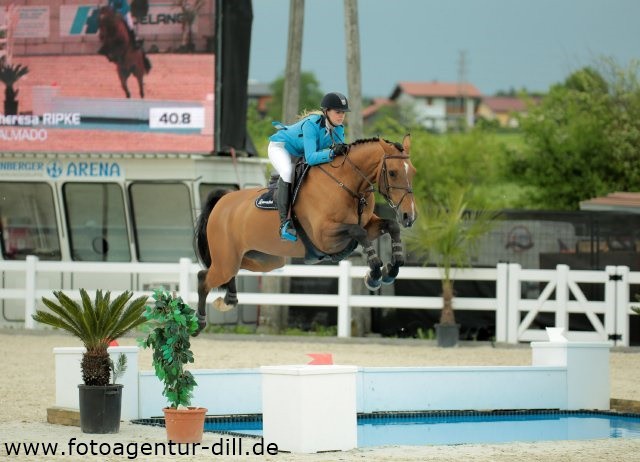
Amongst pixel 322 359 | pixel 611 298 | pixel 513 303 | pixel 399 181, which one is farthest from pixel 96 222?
pixel 399 181

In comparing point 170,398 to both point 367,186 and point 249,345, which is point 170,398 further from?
point 249,345

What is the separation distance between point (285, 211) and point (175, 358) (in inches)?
58.8

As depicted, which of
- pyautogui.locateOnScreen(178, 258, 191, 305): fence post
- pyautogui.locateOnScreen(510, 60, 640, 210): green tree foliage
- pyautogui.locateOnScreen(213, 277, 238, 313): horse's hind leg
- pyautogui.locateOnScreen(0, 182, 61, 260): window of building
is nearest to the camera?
pyautogui.locateOnScreen(213, 277, 238, 313): horse's hind leg

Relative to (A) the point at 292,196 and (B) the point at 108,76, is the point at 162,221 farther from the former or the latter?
(A) the point at 292,196

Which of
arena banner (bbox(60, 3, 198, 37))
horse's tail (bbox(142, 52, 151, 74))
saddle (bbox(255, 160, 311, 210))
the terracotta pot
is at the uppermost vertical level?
arena banner (bbox(60, 3, 198, 37))

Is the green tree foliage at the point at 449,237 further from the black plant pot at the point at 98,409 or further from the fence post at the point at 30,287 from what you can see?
the black plant pot at the point at 98,409

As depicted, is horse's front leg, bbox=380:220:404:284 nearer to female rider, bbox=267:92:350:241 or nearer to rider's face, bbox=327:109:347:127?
female rider, bbox=267:92:350:241

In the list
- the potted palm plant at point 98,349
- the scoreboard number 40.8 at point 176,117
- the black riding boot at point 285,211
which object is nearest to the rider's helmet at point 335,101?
the black riding boot at point 285,211

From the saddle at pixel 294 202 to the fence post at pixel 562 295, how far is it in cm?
965

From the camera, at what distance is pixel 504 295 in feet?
63.6

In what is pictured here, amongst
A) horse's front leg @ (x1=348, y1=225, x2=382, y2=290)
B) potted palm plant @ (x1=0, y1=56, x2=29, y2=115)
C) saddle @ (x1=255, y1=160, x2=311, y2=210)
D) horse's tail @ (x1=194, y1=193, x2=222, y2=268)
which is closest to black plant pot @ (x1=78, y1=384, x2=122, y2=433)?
horse's tail @ (x1=194, y1=193, x2=222, y2=268)

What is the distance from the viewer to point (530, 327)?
20.0 m

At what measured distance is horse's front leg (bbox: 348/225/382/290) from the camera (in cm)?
940

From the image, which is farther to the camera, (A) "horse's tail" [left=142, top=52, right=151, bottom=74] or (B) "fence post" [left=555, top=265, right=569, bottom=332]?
(A) "horse's tail" [left=142, top=52, right=151, bottom=74]
